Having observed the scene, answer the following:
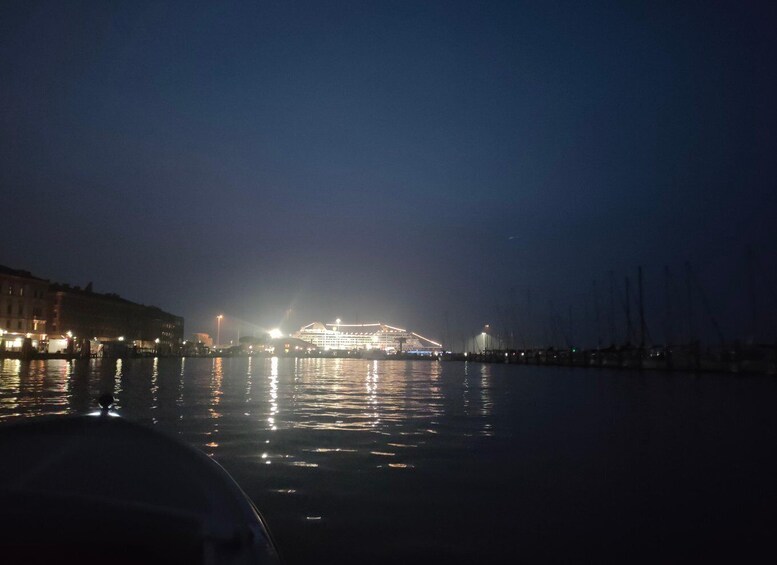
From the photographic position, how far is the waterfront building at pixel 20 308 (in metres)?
77.4

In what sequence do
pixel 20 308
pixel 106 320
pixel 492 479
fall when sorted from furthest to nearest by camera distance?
pixel 106 320, pixel 20 308, pixel 492 479

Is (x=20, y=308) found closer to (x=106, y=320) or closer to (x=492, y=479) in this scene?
(x=106, y=320)

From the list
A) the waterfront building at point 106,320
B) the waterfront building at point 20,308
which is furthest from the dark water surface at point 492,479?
the waterfront building at point 106,320

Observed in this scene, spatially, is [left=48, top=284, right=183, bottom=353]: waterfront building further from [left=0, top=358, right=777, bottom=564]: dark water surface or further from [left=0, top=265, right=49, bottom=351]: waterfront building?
[left=0, top=358, right=777, bottom=564]: dark water surface

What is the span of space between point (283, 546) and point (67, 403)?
44.7ft

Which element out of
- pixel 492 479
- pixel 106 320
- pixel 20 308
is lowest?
pixel 492 479

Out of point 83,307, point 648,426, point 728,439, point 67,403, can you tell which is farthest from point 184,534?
point 83,307

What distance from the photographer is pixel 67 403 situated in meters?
16.9

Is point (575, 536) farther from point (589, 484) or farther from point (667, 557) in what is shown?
point (589, 484)

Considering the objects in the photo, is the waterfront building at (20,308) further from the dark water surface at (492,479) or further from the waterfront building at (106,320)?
the dark water surface at (492,479)

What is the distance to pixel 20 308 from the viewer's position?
265 ft

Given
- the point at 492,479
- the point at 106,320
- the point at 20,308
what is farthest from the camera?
the point at 106,320

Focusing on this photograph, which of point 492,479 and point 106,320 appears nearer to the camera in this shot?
point 492,479

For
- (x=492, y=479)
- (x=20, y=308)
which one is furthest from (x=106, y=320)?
(x=492, y=479)
